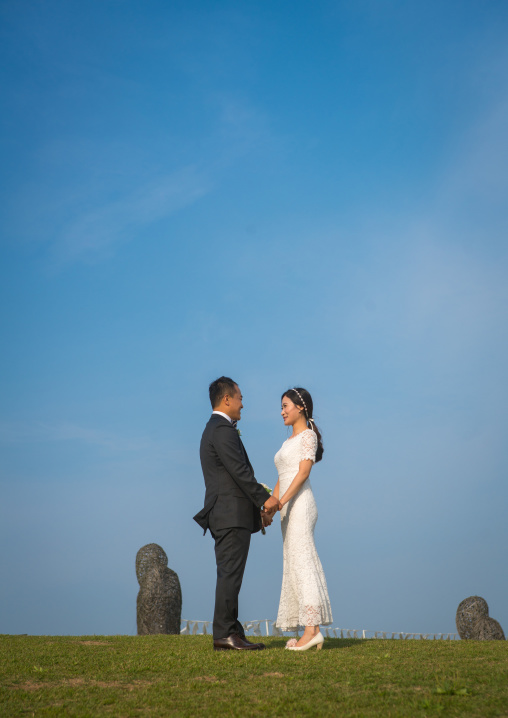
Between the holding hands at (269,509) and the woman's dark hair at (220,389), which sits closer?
the holding hands at (269,509)

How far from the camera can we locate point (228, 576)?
22.3ft

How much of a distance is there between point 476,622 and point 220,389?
37.8 ft

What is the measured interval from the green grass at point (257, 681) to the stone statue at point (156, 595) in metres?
6.00

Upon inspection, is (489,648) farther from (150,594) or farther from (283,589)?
(150,594)

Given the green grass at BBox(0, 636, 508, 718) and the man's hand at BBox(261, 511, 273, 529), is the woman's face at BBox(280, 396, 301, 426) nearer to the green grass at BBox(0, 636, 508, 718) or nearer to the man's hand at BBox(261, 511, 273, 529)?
the man's hand at BBox(261, 511, 273, 529)

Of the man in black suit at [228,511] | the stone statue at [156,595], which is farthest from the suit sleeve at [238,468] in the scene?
the stone statue at [156,595]

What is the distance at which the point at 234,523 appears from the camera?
6891mm

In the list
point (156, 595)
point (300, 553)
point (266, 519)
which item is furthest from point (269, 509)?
point (156, 595)

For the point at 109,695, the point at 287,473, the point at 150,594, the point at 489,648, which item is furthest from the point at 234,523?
the point at 150,594

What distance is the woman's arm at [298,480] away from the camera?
729 cm

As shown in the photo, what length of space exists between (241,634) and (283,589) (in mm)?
806

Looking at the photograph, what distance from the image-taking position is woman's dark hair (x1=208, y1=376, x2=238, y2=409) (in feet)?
24.3

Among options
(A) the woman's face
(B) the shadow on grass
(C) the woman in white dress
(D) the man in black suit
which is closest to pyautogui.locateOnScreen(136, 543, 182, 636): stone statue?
(B) the shadow on grass

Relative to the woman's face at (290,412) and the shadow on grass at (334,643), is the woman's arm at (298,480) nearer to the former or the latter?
the woman's face at (290,412)
